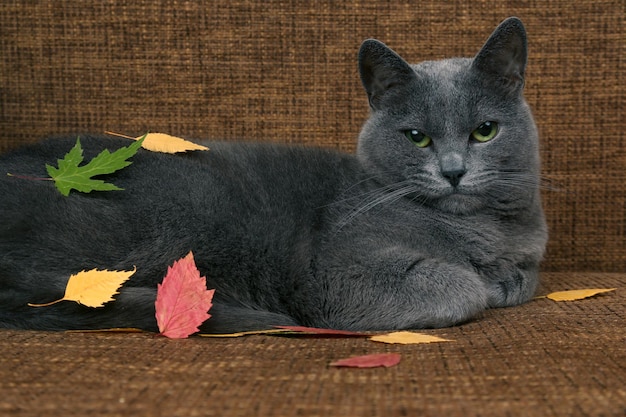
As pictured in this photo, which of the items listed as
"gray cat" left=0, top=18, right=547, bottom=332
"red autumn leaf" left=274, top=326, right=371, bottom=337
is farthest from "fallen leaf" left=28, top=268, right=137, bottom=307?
"red autumn leaf" left=274, top=326, right=371, bottom=337

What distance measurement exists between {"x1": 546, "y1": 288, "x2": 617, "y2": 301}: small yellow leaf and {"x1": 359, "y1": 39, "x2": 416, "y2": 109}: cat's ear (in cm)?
50

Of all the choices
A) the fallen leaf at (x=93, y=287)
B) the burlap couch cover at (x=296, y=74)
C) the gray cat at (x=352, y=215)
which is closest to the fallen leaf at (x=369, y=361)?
the gray cat at (x=352, y=215)

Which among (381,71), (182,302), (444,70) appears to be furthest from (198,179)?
(444,70)

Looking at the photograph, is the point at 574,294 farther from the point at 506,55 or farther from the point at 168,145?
the point at 168,145

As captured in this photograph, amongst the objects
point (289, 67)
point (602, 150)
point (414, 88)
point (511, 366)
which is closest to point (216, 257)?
point (414, 88)

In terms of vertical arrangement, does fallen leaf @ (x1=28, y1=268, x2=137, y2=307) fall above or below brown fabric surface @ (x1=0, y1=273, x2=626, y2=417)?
above

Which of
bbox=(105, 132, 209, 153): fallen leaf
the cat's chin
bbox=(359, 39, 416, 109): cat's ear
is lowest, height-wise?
the cat's chin

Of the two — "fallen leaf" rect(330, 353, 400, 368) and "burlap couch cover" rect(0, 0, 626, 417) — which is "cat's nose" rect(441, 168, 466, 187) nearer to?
"fallen leaf" rect(330, 353, 400, 368)

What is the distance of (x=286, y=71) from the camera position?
192 cm

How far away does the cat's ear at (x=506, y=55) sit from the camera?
1.41 meters

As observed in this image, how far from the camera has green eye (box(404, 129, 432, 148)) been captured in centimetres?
142

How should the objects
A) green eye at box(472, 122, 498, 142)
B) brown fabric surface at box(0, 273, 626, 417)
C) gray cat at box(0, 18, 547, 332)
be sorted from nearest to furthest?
brown fabric surface at box(0, 273, 626, 417), gray cat at box(0, 18, 547, 332), green eye at box(472, 122, 498, 142)

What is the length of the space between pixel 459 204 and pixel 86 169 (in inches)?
26.2

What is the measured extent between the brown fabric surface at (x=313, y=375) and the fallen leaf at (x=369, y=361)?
0.6 inches
